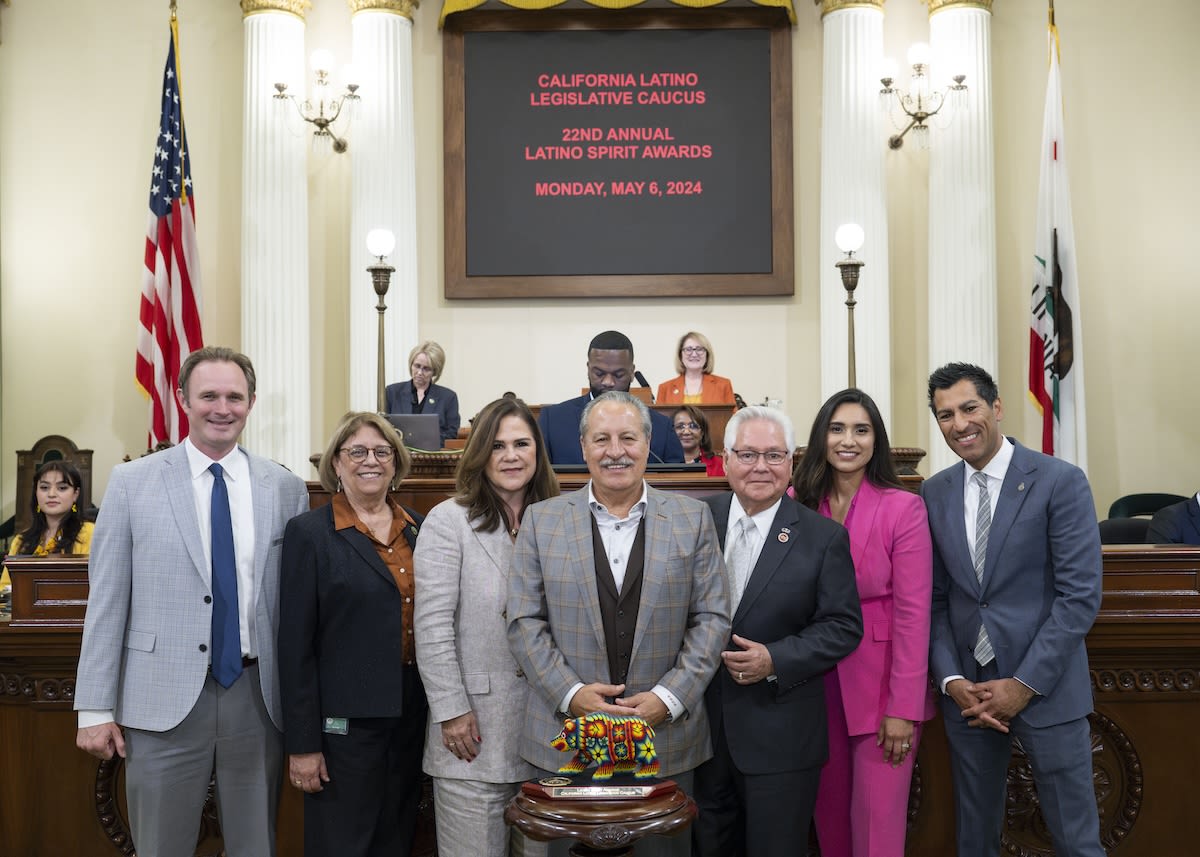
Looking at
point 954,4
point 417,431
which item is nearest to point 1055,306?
point 954,4

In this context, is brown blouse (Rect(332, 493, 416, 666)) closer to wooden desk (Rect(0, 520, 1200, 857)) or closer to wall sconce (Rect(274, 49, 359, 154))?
wooden desk (Rect(0, 520, 1200, 857))

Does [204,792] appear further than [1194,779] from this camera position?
No

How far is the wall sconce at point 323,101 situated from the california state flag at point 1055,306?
4.89 m

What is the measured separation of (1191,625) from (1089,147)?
5.58 metres

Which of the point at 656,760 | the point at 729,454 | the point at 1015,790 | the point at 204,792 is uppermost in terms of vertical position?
the point at 729,454

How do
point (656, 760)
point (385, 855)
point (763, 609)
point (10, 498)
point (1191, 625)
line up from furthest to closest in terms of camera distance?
1. point (10, 498)
2. point (1191, 625)
3. point (385, 855)
4. point (763, 609)
5. point (656, 760)

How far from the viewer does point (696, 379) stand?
6.77m

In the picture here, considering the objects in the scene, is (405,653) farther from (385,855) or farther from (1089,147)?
(1089,147)

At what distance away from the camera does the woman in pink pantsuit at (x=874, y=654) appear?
2.94 meters

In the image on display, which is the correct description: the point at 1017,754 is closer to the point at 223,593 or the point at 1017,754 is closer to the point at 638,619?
the point at 638,619

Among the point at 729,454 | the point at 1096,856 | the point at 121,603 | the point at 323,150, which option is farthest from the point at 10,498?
the point at 1096,856

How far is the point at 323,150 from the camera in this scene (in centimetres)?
828

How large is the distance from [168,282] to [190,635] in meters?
5.20

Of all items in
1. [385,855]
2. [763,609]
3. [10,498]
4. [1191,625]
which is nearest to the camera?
[763,609]
